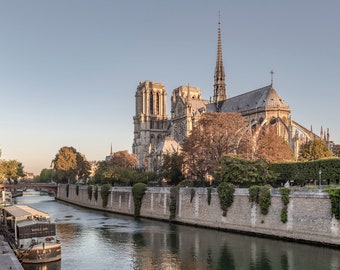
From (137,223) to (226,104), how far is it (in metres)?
51.9

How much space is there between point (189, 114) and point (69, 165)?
31094 mm

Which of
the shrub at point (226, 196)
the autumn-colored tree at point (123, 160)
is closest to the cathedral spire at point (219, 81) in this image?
the autumn-colored tree at point (123, 160)

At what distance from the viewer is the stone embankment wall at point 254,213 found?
95.8 ft

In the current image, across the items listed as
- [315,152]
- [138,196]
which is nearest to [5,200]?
[138,196]

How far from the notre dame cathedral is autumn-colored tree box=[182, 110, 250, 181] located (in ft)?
51.7

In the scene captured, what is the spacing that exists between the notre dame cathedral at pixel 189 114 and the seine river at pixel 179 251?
1336 inches

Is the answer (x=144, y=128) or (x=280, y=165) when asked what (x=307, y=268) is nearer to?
(x=280, y=165)

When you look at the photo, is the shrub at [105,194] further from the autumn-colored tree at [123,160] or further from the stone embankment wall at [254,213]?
the autumn-colored tree at [123,160]

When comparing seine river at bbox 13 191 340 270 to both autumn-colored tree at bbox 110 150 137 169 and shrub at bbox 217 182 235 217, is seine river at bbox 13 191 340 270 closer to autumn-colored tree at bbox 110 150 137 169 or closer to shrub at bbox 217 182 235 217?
shrub at bbox 217 182 235 217

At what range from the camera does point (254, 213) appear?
114ft

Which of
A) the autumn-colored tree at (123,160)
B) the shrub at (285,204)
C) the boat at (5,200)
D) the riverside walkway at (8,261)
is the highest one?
the autumn-colored tree at (123,160)

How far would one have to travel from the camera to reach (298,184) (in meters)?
42.6

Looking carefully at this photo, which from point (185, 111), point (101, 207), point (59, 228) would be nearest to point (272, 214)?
point (59, 228)

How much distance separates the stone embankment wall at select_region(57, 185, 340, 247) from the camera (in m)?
29.2
